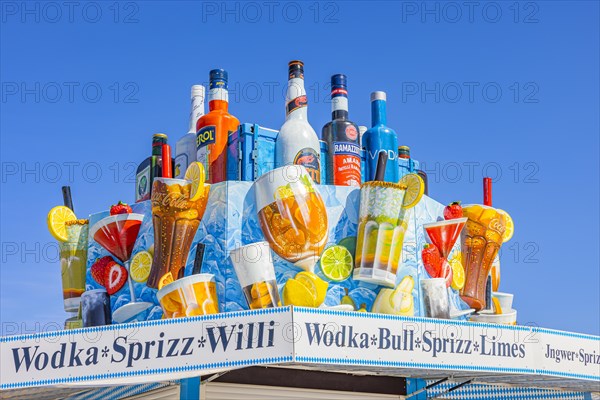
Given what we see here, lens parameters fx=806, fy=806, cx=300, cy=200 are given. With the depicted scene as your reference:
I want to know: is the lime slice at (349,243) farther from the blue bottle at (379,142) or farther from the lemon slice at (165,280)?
the lemon slice at (165,280)

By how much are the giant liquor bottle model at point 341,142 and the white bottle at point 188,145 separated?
216cm

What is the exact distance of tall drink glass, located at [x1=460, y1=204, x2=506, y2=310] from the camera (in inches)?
501

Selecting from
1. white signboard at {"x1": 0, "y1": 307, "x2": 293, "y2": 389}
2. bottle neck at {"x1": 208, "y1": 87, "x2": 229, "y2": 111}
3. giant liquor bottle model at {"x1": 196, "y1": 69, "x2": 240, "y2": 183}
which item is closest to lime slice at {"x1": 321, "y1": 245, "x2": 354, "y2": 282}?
white signboard at {"x1": 0, "y1": 307, "x2": 293, "y2": 389}

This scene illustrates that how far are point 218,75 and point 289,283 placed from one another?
3.81m

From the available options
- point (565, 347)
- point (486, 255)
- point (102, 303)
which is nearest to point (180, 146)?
point (102, 303)

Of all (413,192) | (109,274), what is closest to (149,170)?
(109,274)

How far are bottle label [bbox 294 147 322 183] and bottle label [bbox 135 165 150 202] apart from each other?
276 centimetres

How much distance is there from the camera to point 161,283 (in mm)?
10969

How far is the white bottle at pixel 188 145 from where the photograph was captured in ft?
42.3

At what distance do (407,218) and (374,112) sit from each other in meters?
2.31

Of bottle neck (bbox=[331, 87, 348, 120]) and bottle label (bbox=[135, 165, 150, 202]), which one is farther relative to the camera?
bottle label (bbox=[135, 165, 150, 202])

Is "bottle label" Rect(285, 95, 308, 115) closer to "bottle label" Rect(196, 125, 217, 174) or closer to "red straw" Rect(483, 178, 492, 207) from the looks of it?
"bottle label" Rect(196, 125, 217, 174)

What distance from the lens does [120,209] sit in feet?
39.1

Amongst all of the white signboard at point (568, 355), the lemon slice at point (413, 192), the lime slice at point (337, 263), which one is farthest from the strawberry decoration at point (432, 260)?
the white signboard at point (568, 355)
